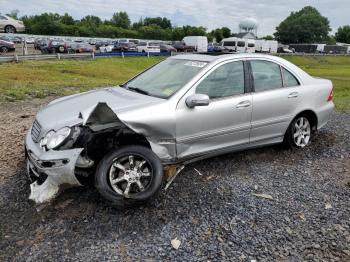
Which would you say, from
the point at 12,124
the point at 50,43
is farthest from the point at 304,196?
the point at 50,43

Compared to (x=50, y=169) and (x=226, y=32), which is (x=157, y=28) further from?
(x=50, y=169)

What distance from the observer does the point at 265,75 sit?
517 centimetres

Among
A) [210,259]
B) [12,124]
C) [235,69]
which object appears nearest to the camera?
[210,259]

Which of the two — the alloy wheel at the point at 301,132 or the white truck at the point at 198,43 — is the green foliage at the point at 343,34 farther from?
the alloy wheel at the point at 301,132

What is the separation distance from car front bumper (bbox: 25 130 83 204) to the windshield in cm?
139

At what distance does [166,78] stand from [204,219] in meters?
2.03

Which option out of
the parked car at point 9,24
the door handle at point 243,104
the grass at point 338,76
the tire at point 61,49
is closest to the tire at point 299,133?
the door handle at point 243,104

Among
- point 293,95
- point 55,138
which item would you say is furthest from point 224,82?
point 55,138

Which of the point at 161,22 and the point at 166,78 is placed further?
the point at 161,22

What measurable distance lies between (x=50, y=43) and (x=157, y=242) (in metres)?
37.1

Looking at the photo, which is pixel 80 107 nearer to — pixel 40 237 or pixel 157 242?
pixel 40 237

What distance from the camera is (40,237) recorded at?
11.1 feet

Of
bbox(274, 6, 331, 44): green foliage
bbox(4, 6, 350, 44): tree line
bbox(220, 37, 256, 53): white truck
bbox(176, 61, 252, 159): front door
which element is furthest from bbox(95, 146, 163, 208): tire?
bbox(274, 6, 331, 44): green foliage

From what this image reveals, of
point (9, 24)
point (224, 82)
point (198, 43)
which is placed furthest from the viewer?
point (198, 43)
